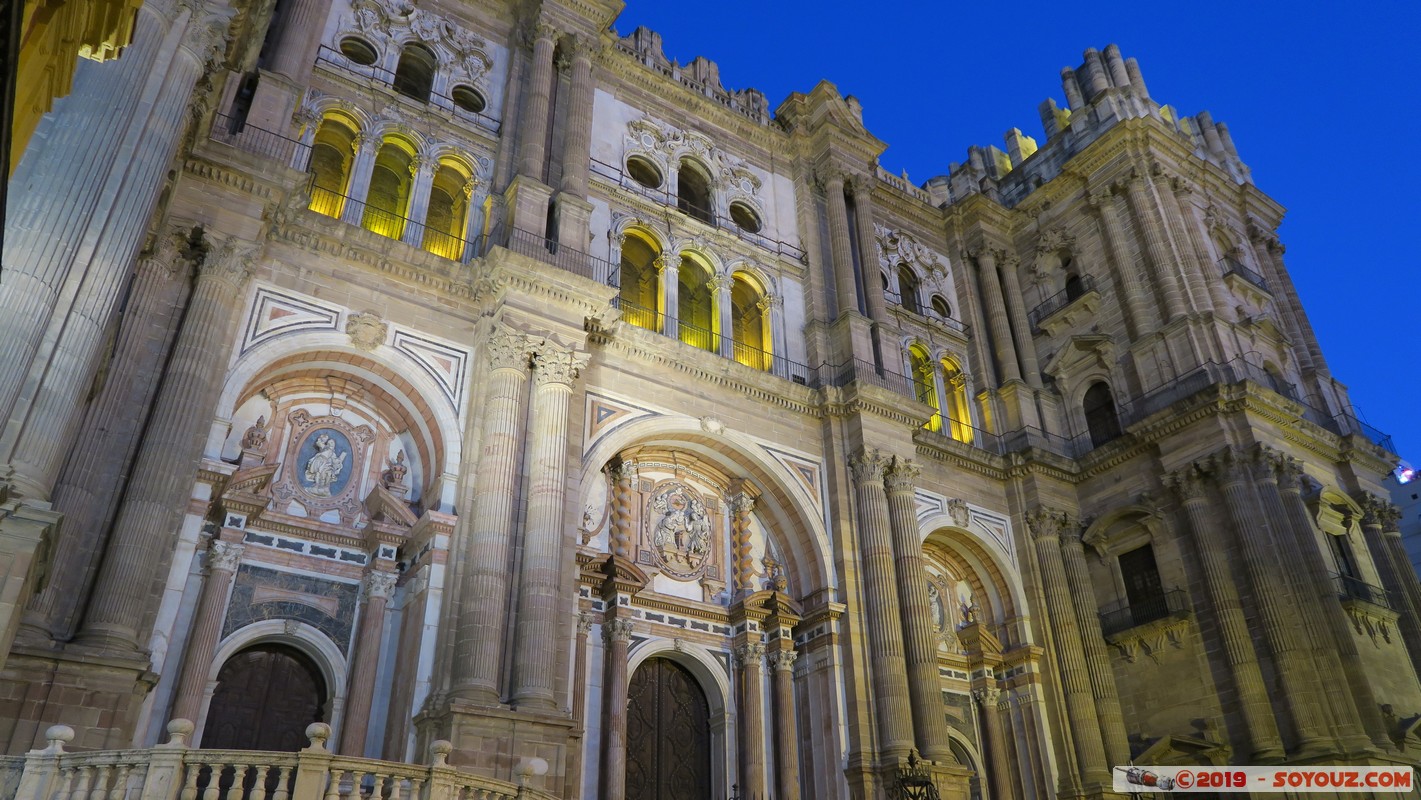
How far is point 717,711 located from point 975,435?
10.4m

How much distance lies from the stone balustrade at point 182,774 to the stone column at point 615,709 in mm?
6798

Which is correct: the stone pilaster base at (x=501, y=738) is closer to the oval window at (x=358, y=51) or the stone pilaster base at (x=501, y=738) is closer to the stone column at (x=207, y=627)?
the stone column at (x=207, y=627)

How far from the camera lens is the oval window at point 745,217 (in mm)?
23469

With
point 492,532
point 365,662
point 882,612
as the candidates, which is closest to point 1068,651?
point 882,612

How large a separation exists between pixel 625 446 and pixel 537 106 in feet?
23.5

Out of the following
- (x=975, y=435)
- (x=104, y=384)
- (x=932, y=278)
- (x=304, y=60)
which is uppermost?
(x=932, y=278)

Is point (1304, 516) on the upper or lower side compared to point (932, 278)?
lower

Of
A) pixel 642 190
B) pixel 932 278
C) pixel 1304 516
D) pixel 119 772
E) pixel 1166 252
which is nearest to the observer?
pixel 119 772

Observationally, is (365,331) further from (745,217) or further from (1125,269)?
(1125,269)

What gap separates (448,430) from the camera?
1570cm

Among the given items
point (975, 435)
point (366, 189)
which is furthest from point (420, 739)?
point (975, 435)

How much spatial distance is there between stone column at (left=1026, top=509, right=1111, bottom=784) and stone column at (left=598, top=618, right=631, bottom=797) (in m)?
9.74

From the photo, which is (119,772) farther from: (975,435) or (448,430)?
(975,435)

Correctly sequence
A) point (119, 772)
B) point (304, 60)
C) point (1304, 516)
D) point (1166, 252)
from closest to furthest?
1. point (119, 772)
2. point (304, 60)
3. point (1304, 516)
4. point (1166, 252)
